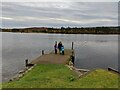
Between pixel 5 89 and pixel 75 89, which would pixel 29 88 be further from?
pixel 75 89

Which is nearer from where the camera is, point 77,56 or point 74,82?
point 74,82

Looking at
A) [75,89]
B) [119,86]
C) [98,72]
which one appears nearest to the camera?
[75,89]

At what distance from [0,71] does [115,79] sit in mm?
20301

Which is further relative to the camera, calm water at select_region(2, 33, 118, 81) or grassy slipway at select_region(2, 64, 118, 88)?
calm water at select_region(2, 33, 118, 81)

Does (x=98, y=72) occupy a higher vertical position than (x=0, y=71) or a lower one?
higher

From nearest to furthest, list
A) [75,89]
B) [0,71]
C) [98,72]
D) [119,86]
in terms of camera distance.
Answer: [75,89]
[119,86]
[98,72]
[0,71]

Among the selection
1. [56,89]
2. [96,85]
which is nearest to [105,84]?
[96,85]

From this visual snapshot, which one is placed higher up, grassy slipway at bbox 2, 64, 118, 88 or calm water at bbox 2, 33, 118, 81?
grassy slipway at bbox 2, 64, 118, 88

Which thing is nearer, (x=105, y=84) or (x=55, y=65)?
(x=105, y=84)

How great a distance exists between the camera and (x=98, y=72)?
62.4 ft

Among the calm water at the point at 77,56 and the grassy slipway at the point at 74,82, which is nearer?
the grassy slipway at the point at 74,82

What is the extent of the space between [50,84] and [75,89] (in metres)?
2.20

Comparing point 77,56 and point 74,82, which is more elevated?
point 74,82

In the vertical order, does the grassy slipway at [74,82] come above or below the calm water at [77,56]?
above
